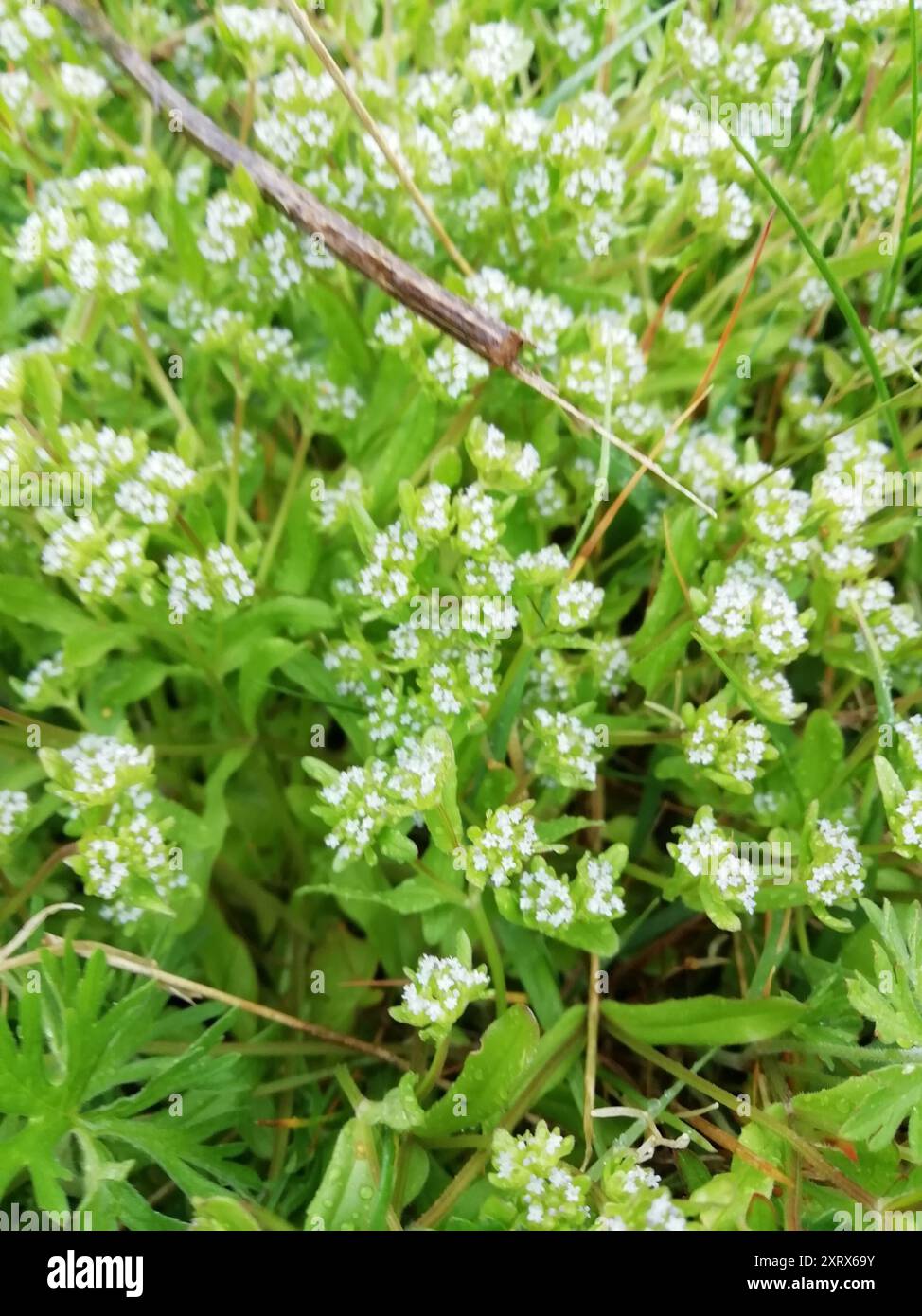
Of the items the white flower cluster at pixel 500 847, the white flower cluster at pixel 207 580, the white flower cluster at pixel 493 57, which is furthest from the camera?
the white flower cluster at pixel 493 57

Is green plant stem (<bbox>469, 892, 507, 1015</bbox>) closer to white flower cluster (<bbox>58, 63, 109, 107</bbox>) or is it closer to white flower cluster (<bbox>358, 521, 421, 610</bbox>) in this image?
white flower cluster (<bbox>358, 521, 421, 610</bbox>)

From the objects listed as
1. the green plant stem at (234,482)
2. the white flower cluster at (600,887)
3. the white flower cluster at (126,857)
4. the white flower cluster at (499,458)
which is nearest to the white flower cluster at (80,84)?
the green plant stem at (234,482)

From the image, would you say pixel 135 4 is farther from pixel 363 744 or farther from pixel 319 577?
pixel 363 744

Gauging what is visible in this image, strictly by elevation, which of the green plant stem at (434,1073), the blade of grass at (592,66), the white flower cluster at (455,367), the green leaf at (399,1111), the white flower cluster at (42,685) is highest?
the blade of grass at (592,66)

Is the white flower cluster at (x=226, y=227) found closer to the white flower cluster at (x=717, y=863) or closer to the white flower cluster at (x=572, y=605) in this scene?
the white flower cluster at (x=572, y=605)

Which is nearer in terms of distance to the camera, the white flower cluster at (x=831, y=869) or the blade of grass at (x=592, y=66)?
the white flower cluster at (x=831, y=869)

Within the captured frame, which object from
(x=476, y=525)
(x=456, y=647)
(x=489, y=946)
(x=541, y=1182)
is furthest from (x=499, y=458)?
(x=541, y=1182)

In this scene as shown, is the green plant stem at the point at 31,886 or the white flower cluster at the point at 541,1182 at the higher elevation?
the green plant stem at the point at 31,886

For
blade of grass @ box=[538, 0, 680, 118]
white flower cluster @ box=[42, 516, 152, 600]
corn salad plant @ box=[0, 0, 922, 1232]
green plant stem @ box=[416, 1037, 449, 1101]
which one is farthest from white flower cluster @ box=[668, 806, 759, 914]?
blade of grass @ box=[538, 0, 680, 118]
